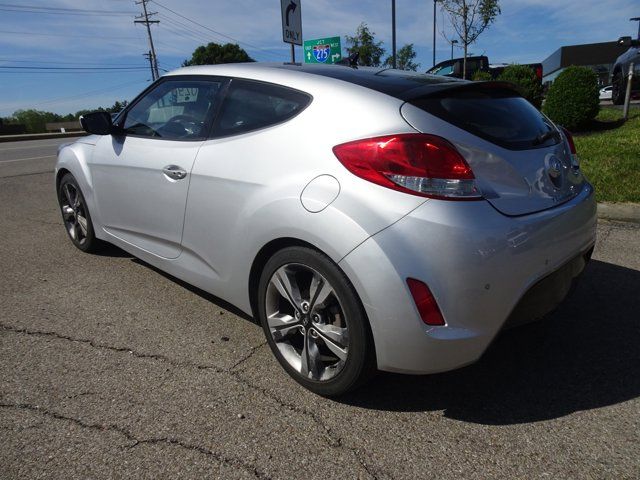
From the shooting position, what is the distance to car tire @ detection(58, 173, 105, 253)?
4234mm

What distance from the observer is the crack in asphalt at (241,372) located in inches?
81.4

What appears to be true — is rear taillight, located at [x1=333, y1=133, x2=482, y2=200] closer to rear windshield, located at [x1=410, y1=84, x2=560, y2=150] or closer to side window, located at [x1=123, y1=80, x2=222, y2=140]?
rear windshield, located at [x1=410, y1=84, x2=560, y2=150]

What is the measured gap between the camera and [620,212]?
17.5 feet

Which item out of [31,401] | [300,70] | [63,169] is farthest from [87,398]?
[63,169]

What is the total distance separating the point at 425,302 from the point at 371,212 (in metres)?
0.41

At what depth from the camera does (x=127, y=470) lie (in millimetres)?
1957

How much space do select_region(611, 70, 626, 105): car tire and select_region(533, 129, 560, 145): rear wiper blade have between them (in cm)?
1202

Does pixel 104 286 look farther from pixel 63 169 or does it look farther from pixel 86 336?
pixel 63 169

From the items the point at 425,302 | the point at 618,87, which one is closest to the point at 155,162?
the point at 425,302

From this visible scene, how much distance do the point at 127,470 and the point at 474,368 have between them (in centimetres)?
169

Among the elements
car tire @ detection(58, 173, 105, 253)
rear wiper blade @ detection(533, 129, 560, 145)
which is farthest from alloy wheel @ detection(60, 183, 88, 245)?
rear wiper blade @ detection(533, 129, 560, 145)

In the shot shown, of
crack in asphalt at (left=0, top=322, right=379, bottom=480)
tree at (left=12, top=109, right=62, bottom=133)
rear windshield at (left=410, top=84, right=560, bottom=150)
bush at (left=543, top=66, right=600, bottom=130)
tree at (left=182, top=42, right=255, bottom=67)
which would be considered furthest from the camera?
tree at (left=12, top=109, right=62, bottom=133)

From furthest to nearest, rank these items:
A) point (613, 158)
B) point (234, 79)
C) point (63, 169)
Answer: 1. point (613, 158)
2. point (63, 169)
3. point (234, 79)

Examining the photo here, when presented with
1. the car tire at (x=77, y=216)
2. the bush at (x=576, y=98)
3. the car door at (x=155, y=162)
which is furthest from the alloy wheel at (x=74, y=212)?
the bush at (x=576, y=98)
